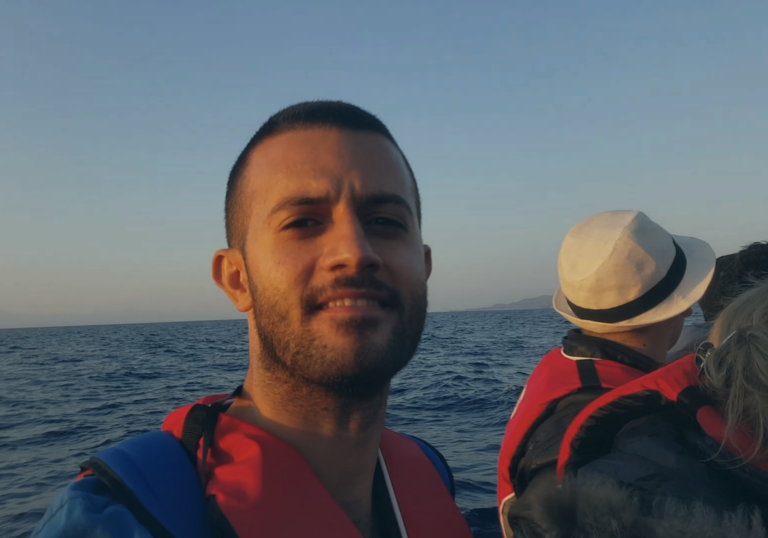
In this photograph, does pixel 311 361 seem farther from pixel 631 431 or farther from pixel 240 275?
pixel 631 431

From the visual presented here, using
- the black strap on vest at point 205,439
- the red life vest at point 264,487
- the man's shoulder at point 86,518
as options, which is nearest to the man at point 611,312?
the red life vest at point 264,487

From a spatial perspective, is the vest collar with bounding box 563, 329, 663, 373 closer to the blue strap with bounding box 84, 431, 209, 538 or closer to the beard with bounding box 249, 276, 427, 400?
the beard with bounding box 249, 276, 427, 400

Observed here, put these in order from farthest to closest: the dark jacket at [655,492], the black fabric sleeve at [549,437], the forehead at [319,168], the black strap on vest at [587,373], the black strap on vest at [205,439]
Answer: the black strap on vest at [587,373] → the black fabric sleeve at [549,437] → the forehead at [319,168] → the black strap on vest at [205,439] → the dark jacket at [655,492]

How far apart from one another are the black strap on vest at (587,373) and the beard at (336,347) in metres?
0.90

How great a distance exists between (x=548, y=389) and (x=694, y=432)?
628 mm

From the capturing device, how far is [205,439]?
1.65 meters

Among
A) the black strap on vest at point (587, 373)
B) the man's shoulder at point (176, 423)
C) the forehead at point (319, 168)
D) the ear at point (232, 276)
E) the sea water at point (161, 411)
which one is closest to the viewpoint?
the man's shoulder at point (176, 423)

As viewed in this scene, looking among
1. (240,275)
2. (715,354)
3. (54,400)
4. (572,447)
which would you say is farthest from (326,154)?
(54,400)

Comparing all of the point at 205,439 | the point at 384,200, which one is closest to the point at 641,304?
the point at 384,200

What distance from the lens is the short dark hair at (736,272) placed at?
2.82m

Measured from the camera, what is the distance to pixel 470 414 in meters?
10.2

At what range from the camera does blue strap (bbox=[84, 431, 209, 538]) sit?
135 cm

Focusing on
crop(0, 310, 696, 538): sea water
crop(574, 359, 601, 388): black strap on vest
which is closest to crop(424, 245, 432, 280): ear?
crop(574, 359, 601, 388): black strap on vest

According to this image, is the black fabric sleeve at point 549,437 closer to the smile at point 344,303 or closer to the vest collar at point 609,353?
the vest collar at point 609,353
